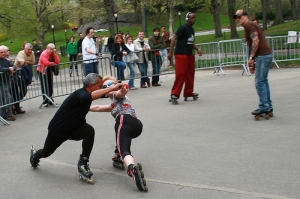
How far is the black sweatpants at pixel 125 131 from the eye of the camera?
5.93m

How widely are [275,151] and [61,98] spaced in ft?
29.2

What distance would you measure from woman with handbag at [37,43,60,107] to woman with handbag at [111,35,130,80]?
259 centimetres

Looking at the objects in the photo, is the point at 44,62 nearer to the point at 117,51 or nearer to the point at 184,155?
the point at 117,51

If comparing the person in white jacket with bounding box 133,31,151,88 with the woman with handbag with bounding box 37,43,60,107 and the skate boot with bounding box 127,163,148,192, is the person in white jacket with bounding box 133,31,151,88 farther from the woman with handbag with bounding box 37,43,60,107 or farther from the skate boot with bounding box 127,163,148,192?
the skate boot with bounding box 127,163,148,192

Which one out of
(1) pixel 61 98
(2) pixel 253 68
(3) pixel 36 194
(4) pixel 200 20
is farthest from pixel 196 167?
(4) pixel 200 20

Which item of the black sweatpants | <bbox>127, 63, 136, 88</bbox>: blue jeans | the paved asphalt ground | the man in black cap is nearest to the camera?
the paved asphalt ground

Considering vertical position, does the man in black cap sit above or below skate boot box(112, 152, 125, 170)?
above

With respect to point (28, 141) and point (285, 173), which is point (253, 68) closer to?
point (285, 173)

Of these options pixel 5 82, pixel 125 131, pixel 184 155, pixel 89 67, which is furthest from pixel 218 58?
pixel 125 131

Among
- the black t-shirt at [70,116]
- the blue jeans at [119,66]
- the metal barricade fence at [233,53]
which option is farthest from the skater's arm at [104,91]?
the metal barricade fence at [233,53]

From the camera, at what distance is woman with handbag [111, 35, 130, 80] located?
50.8 feet

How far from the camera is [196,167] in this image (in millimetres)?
6562

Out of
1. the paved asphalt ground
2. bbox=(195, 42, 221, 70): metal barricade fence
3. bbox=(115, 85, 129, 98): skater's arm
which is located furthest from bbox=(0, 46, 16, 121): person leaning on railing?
bbox=(195, 42, 221, 70): metal barricade fence

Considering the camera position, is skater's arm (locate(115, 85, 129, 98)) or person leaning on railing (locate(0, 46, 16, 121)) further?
person leaning on railing (locate(0, 46, 16, 121))
